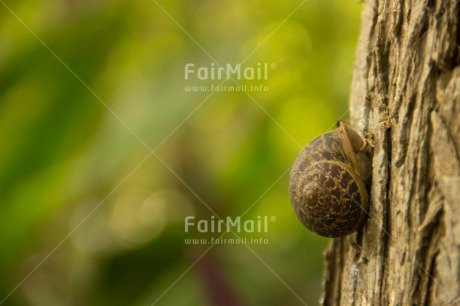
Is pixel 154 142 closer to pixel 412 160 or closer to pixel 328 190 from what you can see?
pixel 328 190

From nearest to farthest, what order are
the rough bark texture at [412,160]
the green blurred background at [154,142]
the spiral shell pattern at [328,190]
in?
the rough bark texture at [412,160]
the spiral shell pattern at [328,190]
the green blurred background at [154,142]

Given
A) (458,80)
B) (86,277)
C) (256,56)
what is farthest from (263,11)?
(458,80)

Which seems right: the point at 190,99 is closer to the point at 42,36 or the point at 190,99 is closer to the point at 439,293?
the point at 42,36

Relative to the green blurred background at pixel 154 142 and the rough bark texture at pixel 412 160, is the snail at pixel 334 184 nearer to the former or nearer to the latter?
the rough bark texture at pixel 412 160

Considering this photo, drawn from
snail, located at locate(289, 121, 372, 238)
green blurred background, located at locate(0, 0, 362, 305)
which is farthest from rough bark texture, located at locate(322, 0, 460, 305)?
green blurred background, located at locate(0, 0, 362, 305)

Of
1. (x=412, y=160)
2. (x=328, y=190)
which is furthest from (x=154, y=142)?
(x=412, y=160)

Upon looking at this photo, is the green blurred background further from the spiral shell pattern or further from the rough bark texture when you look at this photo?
the rough bark texture

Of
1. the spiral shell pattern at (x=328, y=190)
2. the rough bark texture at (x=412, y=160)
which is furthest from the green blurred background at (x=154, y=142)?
the rough bark texture at (x=412, y=160)
